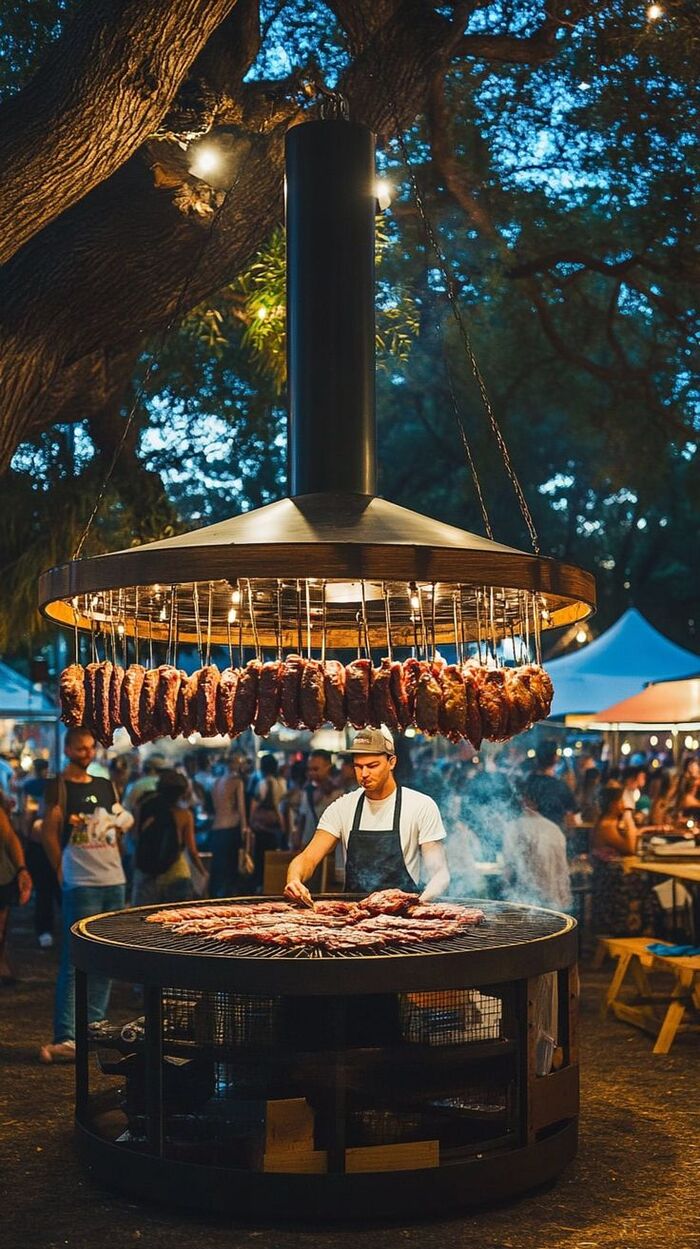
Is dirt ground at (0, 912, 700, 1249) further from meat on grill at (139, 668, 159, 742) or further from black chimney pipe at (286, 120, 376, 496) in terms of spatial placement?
black chimney pipe at (286, 120, 376, 496)

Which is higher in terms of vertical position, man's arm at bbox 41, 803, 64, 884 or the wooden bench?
man's arm at bbox 41, 803, 64, 884

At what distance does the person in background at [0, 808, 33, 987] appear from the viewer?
1198 centimetres

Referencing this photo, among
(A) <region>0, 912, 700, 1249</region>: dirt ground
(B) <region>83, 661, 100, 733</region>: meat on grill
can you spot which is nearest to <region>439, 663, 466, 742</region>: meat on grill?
(B) <region>83, 661, 100, 733</region>: meat on grill

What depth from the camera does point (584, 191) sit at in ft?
44.8

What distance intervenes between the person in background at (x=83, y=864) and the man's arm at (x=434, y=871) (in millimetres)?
2615

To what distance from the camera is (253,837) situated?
55.0ft

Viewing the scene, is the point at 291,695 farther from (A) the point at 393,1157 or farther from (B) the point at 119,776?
(B) the point at 119,776

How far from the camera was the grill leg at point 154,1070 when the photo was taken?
6.09 metres

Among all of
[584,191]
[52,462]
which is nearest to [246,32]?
[52,462]

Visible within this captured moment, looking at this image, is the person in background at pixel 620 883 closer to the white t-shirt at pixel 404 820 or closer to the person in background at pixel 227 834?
the person in background at pixel 227 834

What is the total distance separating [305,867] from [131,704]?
6.65 ft

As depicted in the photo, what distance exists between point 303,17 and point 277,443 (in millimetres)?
6043

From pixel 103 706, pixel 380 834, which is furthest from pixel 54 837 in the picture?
pixel 103 706

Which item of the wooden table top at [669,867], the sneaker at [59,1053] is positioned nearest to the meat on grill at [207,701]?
the sneaker at [59,1053]
